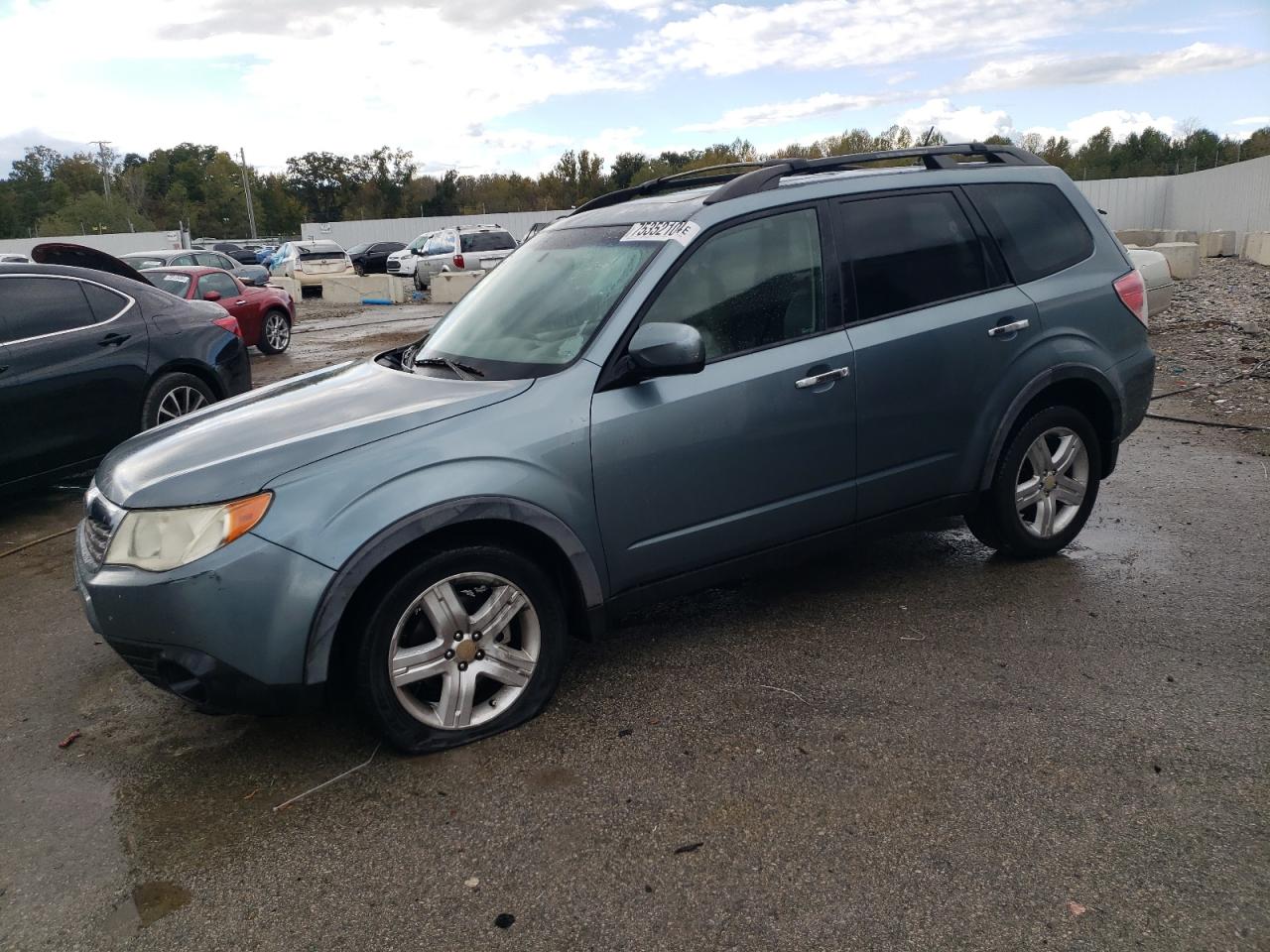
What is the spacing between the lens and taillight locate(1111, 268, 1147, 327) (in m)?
4.91

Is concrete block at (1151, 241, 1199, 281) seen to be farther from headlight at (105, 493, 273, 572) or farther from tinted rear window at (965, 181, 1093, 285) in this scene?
headlight at (105, 493, 273, 572)

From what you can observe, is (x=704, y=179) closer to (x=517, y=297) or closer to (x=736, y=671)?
(x=517, y=297)

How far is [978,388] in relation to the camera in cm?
446

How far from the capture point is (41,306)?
6.59 metres

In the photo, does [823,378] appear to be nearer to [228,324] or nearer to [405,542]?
[405,542]

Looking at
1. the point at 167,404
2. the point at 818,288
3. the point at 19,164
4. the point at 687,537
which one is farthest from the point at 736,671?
the point at 19,164

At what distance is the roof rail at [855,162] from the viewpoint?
4109 mm

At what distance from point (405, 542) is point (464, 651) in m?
0.45

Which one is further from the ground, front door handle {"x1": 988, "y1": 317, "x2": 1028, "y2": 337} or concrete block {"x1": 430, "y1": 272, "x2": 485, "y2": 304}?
front door handle {"x1": 988, "y1": 317, "x2": 1028, "y2": 337}

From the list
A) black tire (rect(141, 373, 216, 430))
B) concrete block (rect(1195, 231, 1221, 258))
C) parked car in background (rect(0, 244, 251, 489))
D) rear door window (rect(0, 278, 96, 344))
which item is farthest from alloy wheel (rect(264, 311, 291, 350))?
concrete block (rect(1195, 231, 1221, 258))

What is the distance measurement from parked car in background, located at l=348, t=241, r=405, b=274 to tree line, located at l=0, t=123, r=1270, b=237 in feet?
113

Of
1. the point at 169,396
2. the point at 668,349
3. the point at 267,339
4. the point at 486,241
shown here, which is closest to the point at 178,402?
the point at 169,396

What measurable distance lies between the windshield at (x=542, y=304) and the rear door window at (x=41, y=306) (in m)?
3.46

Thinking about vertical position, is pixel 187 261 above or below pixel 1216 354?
above
